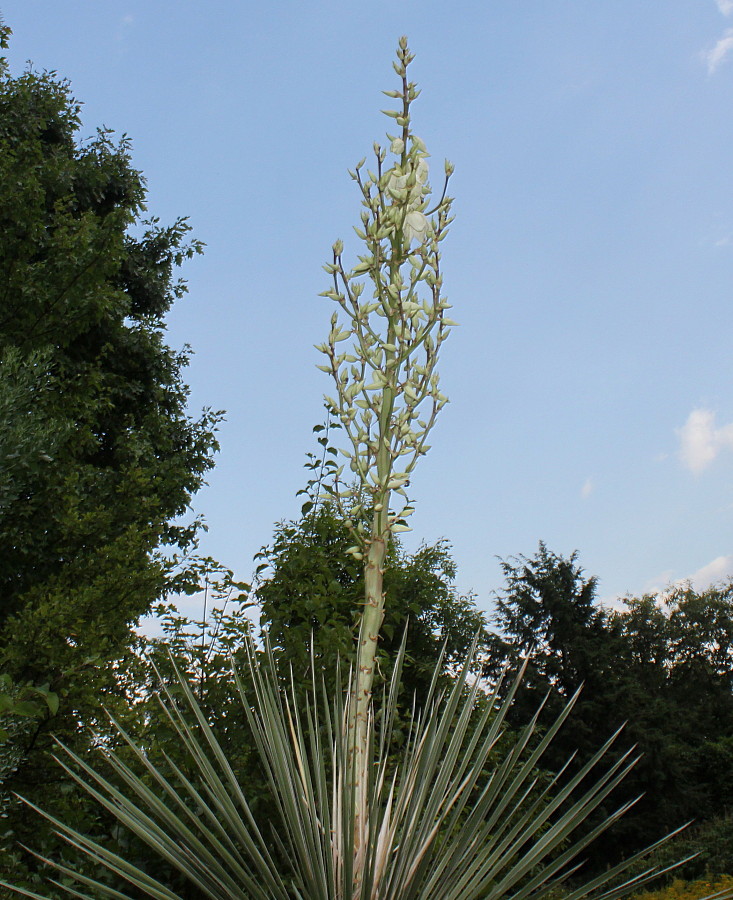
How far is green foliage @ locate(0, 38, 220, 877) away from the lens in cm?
371

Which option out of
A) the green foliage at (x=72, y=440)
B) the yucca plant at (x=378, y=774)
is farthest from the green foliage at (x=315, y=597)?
the yucca plant at (x=378, y=774)

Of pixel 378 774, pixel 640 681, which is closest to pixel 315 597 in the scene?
pixel 378 774

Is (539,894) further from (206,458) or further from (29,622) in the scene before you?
(206,458)

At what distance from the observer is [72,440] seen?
23.0 ft

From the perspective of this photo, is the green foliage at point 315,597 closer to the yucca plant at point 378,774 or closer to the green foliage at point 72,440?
the green foliage at point 72,440

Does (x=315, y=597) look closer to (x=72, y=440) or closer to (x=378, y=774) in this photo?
(x=378, y=774)

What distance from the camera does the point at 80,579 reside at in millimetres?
5496

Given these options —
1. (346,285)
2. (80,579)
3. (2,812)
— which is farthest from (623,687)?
(346,285)

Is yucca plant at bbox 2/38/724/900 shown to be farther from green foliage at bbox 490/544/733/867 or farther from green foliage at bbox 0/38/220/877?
green foliage at bbox 490/544/733/867

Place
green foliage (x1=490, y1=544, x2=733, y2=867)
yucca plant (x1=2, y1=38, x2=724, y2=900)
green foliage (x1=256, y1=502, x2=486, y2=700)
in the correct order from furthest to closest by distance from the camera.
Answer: green foliage (x1=490, y1=544, x2=733, y2=867) < green foliage (x1=256, y1=502, x2=486, y2=700) < yucca plant (x1=2, y1=38, x2=724, y2=900)

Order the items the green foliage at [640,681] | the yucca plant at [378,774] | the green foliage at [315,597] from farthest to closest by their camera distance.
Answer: the green foliage at [640,681]
the green foliage at [315,597]
the yucca plant at [378,774]

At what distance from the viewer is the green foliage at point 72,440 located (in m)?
3.71

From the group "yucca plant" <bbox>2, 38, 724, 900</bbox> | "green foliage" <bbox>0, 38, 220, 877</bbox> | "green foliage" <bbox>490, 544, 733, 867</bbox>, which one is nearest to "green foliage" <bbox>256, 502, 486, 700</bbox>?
"green foliage" <bbox>0, 38, 220, 877</bbox>

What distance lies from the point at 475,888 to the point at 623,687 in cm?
1937
